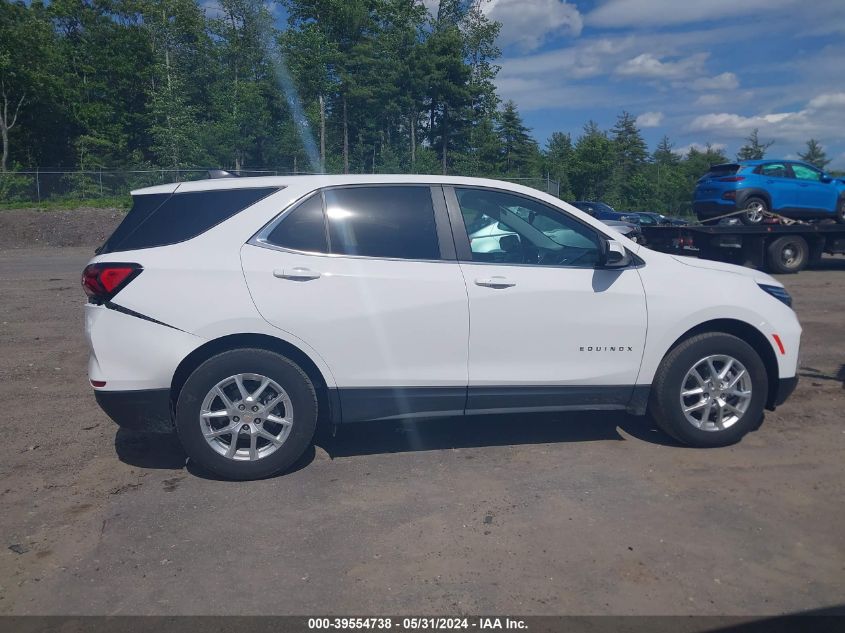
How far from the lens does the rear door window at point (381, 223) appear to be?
4.82 m

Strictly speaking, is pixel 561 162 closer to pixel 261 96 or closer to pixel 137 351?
pixel 261 96

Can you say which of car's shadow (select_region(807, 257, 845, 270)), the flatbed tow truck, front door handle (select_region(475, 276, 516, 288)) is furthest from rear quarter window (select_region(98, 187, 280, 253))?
car's shadow (select_region(807, 257, 845, 270))

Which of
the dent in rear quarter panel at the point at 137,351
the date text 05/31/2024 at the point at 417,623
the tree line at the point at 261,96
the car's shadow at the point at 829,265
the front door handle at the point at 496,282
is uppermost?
the tree line at the point at 261,96

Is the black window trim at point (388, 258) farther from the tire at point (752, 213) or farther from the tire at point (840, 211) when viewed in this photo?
the tire at point (840, 211)

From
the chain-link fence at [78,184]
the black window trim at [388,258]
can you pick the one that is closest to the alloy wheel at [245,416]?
the black window trim at [388,258]

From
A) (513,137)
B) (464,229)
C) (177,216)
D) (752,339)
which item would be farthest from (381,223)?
(513,137)

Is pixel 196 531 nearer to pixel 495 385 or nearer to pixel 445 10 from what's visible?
pixel 495 385

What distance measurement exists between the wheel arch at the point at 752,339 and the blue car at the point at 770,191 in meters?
11.2

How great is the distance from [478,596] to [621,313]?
2.33 meters

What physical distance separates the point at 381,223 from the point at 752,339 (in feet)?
9.06

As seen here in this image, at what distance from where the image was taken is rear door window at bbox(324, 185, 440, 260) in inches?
190

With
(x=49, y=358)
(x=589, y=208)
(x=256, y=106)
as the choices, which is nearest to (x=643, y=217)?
(x=589, y=208)

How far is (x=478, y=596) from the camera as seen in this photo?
340 centimetres

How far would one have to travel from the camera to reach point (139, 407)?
15.0ft
